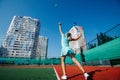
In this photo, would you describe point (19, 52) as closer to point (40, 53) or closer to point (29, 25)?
point (29, 25)

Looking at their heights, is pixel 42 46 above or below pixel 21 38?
below

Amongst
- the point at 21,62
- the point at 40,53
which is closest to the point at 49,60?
the point at 21,62

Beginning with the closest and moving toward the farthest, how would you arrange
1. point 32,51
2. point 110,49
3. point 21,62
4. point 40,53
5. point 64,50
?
point 64,50
point 110,49
point 21,62
point 32,51
point 40,53

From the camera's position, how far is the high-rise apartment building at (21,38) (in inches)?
4306

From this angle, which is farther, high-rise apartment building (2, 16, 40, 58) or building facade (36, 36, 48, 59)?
building facade (36, 36, 48, 59)

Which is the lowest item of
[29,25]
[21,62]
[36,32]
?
[21,62]

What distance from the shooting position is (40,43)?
151m

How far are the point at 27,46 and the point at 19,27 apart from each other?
22.5 m

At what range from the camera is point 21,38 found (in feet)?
372

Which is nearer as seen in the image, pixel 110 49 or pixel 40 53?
pixel 110 49

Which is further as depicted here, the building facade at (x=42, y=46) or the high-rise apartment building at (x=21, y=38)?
the building facade at (x=42, y=46)

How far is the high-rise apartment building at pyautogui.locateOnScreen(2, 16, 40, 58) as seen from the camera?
359 ft

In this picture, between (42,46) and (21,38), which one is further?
(42,46)

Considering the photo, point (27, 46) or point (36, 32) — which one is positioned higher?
point (36, 32)
